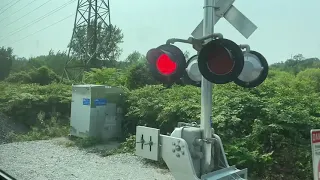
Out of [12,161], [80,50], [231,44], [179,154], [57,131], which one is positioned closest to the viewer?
[231,44]

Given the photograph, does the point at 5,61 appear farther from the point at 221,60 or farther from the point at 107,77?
the point at 107,77

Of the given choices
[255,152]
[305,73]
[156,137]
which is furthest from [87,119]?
[156,137]

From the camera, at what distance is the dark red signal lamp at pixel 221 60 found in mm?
1531

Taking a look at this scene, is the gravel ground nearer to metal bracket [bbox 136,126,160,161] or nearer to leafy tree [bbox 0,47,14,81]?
leafy tree [bbox 0,47,14,81]

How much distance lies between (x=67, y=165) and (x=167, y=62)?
10.6ft

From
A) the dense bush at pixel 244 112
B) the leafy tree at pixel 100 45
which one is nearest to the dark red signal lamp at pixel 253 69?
the dense bush at pixel 244 112

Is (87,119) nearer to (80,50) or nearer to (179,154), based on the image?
(80,50)

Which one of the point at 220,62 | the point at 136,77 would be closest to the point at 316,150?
the point at 220,62

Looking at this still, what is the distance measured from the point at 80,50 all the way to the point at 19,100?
158 cm

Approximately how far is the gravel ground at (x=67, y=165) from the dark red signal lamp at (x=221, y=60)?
281 cm

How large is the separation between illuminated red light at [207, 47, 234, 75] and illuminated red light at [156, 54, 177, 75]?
287mm

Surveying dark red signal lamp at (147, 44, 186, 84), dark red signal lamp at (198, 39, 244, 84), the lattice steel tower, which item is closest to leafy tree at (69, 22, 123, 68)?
the lattice steel tower

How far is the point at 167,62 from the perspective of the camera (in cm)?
185

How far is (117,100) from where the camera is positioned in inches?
288
